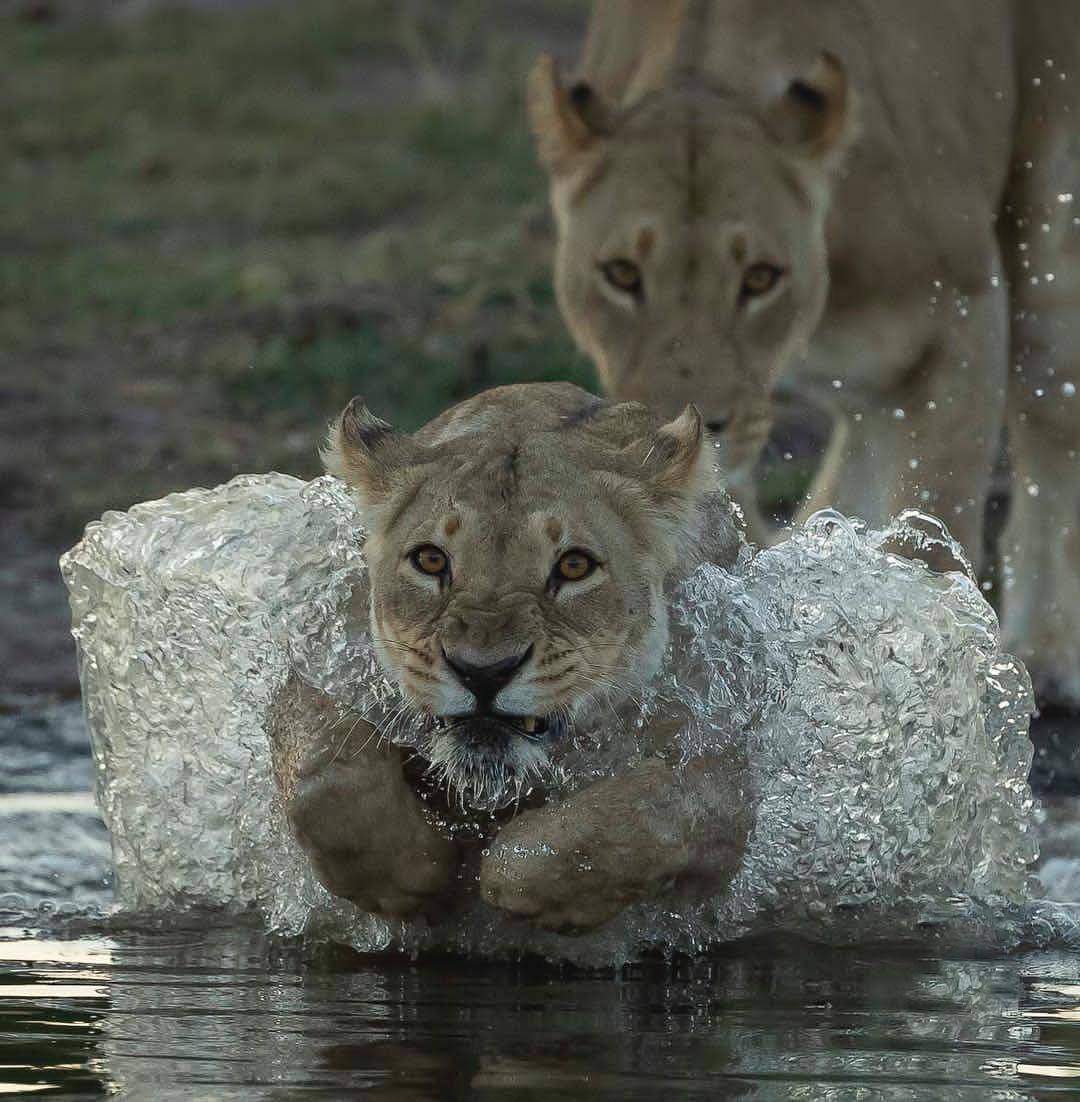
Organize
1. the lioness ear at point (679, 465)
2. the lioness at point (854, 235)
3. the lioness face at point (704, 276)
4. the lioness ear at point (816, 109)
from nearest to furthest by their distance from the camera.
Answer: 1. the lioness ear at point (679, 465)
2. the lioness face at point (704, 276)
3. the lioness at point (854, 235)
4. the lioness ear at point (816, 109)

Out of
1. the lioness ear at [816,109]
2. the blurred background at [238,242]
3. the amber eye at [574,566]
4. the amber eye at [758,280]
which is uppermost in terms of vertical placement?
the blurred background at [238,242]

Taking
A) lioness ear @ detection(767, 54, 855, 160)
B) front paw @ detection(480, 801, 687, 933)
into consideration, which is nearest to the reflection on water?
front paw @ detection(480, 801, 687, 933)

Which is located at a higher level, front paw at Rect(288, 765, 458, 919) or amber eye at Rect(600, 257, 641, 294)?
amber eye at Rect(600, 257, 641, 294)

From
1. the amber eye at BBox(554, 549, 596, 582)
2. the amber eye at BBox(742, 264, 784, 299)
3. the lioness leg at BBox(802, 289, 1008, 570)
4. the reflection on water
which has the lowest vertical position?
the reflection on water

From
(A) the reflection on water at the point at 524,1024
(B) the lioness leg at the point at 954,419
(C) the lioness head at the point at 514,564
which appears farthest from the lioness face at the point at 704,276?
(A) the reflection on water at the point at 524,1024

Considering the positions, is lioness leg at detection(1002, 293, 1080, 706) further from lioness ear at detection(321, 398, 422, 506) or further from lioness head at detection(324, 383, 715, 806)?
lioness ear at detection(321, 398, 422, 506)

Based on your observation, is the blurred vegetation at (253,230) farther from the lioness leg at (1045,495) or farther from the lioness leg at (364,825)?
the lioness leg at (364,825)

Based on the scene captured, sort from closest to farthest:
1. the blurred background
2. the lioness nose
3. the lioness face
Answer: the lioness nose → the lioness face → the blurred background

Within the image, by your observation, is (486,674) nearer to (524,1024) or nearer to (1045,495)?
(524,1024)

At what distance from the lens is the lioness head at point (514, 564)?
3787 mm

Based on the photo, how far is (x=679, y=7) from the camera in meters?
6.50

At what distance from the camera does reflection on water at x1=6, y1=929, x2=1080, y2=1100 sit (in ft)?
10.3

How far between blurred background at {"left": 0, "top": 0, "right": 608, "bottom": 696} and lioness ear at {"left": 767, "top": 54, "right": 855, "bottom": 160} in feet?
7.16

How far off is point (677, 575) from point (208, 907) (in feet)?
3.20
